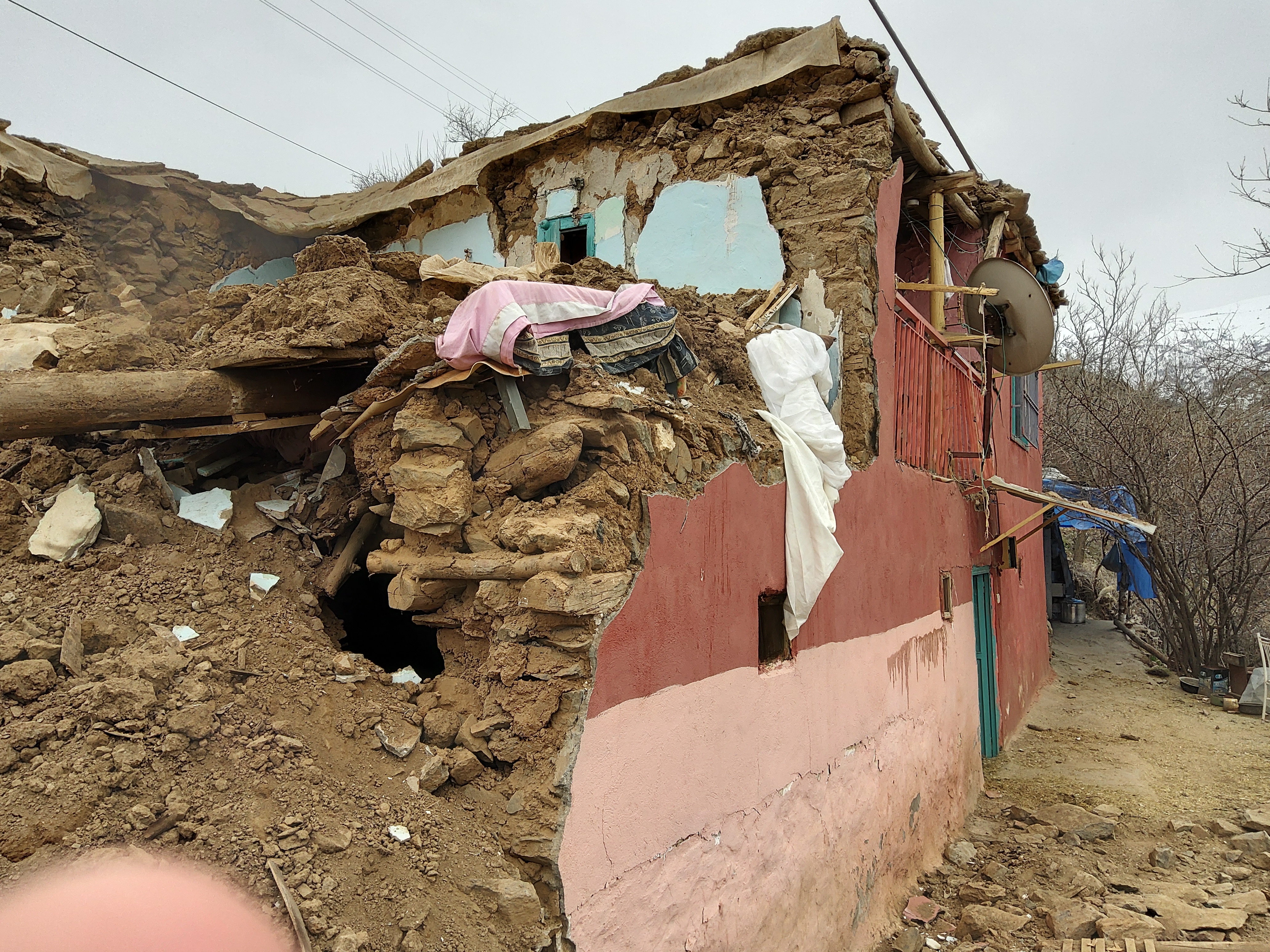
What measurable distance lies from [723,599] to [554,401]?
1347 millimetres

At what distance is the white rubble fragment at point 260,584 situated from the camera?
11.9 feet

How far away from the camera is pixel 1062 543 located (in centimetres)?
1958

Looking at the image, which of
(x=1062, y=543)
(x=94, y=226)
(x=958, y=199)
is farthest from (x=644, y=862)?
(x=1062, y=543)

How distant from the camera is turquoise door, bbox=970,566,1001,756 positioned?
9.85 metres

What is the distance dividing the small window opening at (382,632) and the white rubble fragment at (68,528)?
116cm

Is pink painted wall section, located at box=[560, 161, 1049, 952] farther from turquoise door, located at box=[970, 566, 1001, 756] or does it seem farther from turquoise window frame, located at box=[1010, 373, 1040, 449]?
turquoise window frame, located at box=[1010, 373, 1040, 449]

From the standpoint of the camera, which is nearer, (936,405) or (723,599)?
(723,599)

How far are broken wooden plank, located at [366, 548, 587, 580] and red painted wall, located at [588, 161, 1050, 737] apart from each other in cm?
35

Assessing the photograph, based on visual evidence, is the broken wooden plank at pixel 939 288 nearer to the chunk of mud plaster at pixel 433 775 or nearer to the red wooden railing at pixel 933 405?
the red wooden railing at pixel 933 405

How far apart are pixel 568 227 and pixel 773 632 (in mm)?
4633

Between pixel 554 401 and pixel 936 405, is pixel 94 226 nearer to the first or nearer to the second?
pixel 554 401

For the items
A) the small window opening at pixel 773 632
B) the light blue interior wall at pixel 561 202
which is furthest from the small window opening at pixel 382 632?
the light blue interior wall at pixel 561 202

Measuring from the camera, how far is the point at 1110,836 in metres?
7.63

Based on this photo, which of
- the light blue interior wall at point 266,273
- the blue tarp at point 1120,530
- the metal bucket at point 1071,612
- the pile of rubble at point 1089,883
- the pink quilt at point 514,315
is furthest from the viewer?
the metal bucket at point 1071,612
